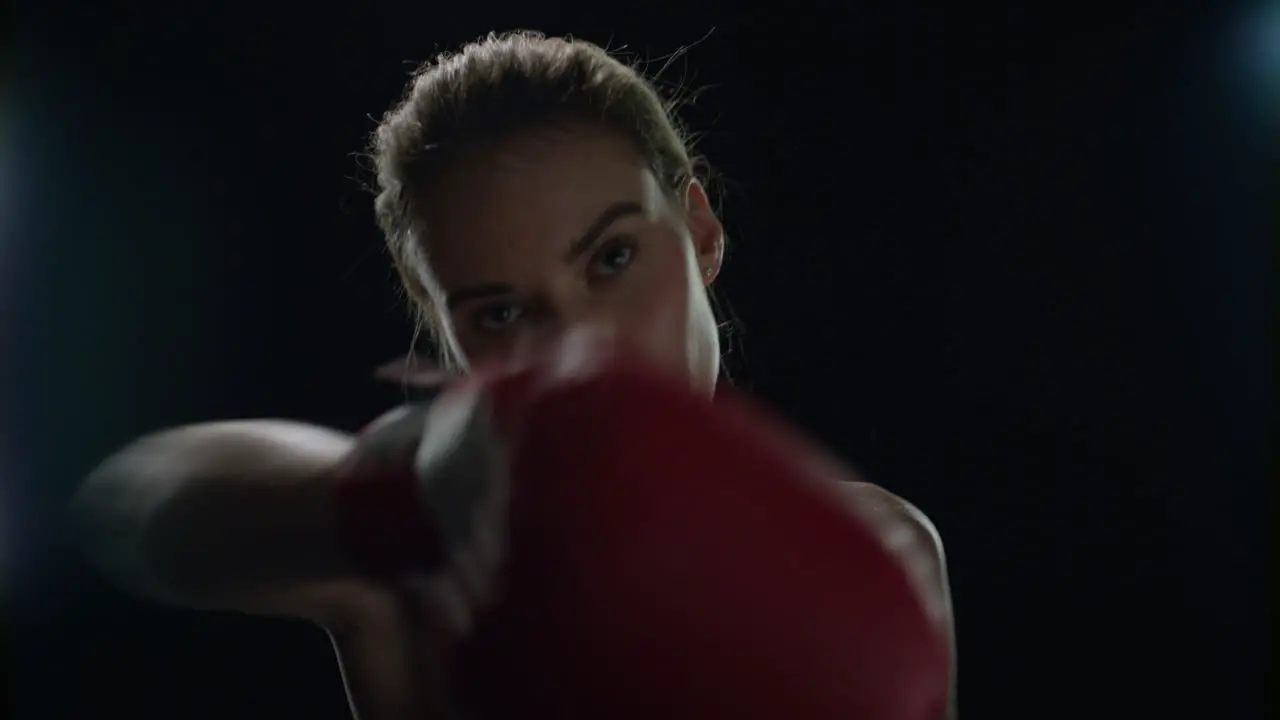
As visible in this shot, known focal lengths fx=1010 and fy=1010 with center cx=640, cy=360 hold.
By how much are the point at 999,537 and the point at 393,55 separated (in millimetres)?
1128

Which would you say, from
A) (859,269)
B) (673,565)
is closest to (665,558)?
(673,565)

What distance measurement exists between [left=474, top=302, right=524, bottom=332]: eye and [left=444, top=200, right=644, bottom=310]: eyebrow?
0.03 feet

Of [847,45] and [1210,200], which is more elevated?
[847,45]

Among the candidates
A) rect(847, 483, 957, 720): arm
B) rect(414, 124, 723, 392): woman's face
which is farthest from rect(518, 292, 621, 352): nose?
rect(847, 483, 957, 720): arm

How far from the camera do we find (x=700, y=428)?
31 cm

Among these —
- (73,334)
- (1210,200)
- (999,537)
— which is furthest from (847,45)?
(73,334)

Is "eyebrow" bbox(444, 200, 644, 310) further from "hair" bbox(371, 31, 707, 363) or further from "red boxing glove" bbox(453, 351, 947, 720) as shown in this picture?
"red boxing glove" bbox(453, 351, 947, 720)

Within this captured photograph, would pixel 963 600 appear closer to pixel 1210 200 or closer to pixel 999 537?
pixel 999 537

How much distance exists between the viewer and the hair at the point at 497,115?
2.26 feet

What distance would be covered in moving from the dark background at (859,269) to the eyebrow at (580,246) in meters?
0.79

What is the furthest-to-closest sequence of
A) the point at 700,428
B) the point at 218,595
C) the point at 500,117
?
the point at 500,117 → the point at 218,595 → the point at 700,428

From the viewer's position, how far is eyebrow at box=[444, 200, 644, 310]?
63 cm

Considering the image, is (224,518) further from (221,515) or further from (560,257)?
(560,257)

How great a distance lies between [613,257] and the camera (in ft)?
2.12
